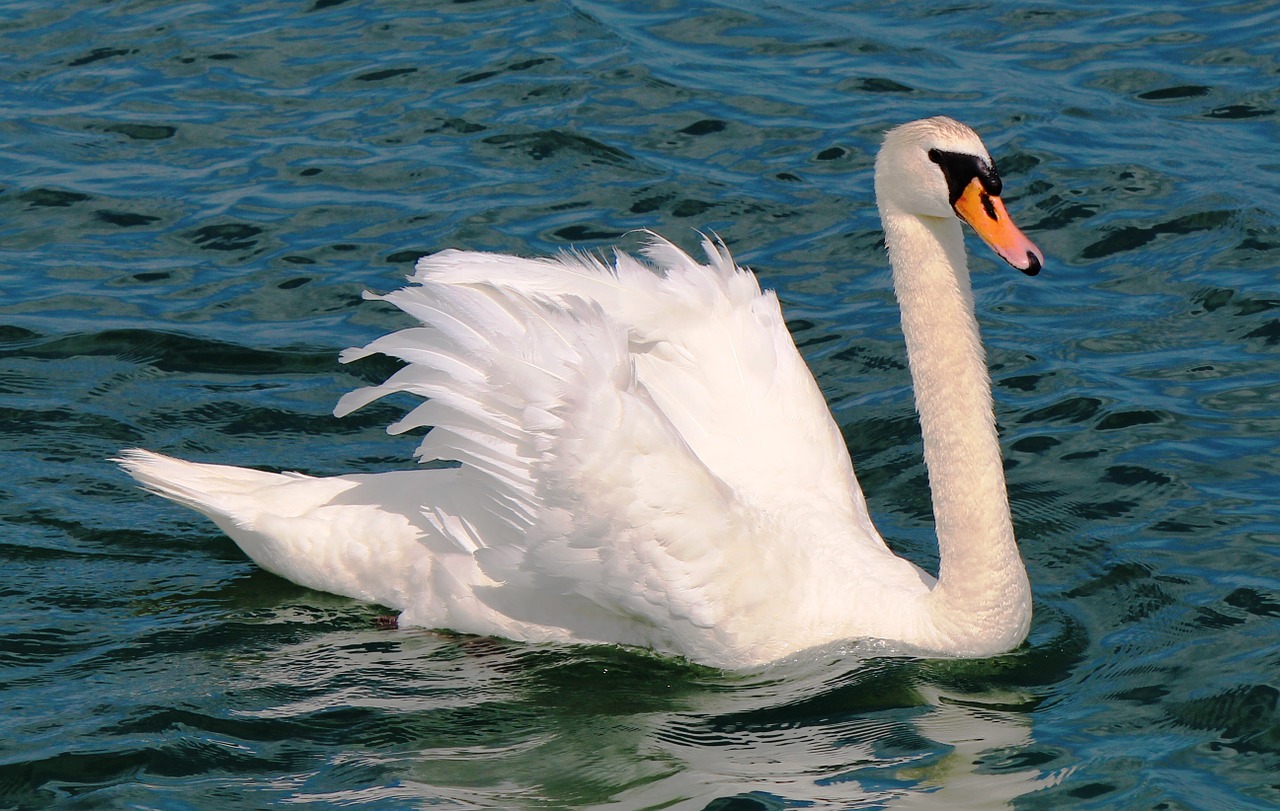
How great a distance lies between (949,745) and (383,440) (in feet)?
12.4

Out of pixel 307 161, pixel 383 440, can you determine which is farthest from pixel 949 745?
pixel 307 161

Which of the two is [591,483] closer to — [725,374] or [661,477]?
[661,477]

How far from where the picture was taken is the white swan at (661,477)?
6.84m

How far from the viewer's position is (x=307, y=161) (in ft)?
39.1

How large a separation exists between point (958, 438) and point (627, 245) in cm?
412

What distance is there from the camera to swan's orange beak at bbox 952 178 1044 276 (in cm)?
657

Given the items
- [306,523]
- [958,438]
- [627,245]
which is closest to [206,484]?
[306,523]

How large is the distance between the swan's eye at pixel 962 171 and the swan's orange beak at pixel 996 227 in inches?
0.7

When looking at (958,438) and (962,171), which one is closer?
(962,171)

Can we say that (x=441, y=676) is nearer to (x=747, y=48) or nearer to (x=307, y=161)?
(x=307, y=161)

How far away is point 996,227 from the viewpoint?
6629 mm

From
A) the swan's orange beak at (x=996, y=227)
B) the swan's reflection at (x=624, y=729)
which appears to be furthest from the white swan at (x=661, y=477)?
the swan's reflection at (x=624, y=729)

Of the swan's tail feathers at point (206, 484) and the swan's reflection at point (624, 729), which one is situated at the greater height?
the swan's tail feathers at point (206, 484)

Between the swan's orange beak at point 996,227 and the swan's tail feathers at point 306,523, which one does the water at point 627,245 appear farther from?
the swan's orange beak at point 996,227
